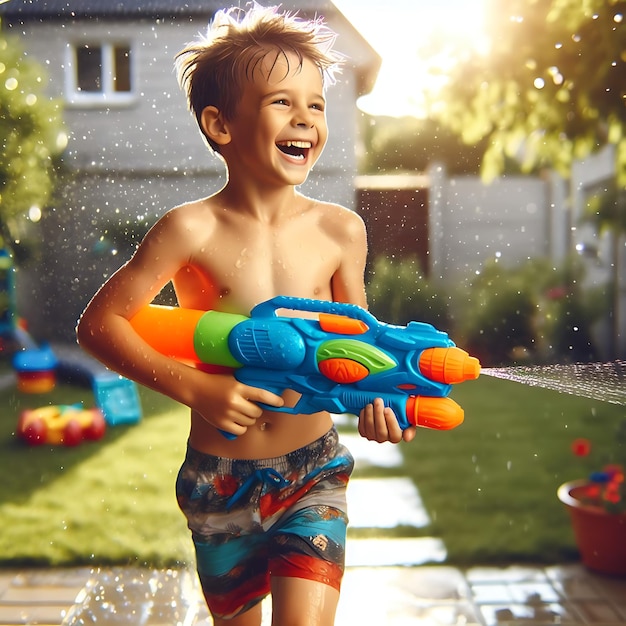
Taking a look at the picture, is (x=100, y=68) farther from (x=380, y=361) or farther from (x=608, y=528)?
(x=608, y=528)

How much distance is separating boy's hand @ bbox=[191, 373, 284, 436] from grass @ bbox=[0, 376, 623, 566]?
0.64 metres

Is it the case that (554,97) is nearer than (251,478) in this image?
No

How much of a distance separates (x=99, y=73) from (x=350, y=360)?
0.79 metres

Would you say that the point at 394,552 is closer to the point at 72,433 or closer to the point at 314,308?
the point at 72,433

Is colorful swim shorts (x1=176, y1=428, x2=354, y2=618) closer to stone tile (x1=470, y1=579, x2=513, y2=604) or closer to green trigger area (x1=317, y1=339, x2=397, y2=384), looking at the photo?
green trigger area (x1=317, y1=339, x2=397, y2=384)

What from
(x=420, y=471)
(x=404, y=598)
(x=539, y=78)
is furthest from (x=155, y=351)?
(x=420, y=471)

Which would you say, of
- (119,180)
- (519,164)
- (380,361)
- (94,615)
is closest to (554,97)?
(519,164)

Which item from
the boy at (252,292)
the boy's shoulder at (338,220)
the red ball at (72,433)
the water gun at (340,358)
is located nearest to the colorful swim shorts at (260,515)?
the boy at (252,292)

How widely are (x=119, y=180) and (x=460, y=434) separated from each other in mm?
1107

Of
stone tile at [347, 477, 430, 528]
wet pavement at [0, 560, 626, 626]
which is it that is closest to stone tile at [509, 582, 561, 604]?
wet pavement at [0, 560, 626, 626]

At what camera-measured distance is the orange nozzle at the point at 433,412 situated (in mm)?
703

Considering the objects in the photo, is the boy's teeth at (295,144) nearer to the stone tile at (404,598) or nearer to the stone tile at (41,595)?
the stone tile at (404,598)

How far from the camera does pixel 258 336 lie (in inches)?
29.2

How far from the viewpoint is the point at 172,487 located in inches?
62.9
